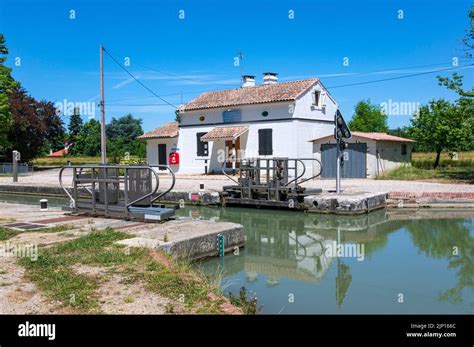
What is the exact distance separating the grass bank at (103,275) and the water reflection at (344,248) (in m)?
1.30

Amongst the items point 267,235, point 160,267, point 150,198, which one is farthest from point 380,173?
point 160,267

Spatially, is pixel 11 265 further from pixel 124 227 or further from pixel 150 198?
pixel 150 198

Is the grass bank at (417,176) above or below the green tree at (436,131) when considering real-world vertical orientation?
below

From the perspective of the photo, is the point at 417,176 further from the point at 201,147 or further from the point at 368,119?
the point at 368,119

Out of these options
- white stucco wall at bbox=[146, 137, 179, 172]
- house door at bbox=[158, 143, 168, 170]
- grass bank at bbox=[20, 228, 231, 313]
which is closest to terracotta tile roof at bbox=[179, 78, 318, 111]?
white stucco wall at bbox=[146, 137, 179, 172]

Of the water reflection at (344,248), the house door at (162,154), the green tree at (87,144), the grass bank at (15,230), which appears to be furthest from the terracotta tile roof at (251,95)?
the green tree at (87,144)

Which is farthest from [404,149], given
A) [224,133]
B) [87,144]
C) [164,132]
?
[87,144]

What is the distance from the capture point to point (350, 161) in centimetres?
2256

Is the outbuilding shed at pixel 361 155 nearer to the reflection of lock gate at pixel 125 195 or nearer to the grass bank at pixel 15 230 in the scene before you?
the reflection of lock gate at pixel 125 195

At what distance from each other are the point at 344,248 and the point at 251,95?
18088mm

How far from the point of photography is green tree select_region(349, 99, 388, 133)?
50000mm

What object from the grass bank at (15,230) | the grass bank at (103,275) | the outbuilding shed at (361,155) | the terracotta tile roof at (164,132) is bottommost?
the grass bank at (103,275)

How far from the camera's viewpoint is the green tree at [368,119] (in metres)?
50.0

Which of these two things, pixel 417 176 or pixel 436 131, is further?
pixel 436 131
